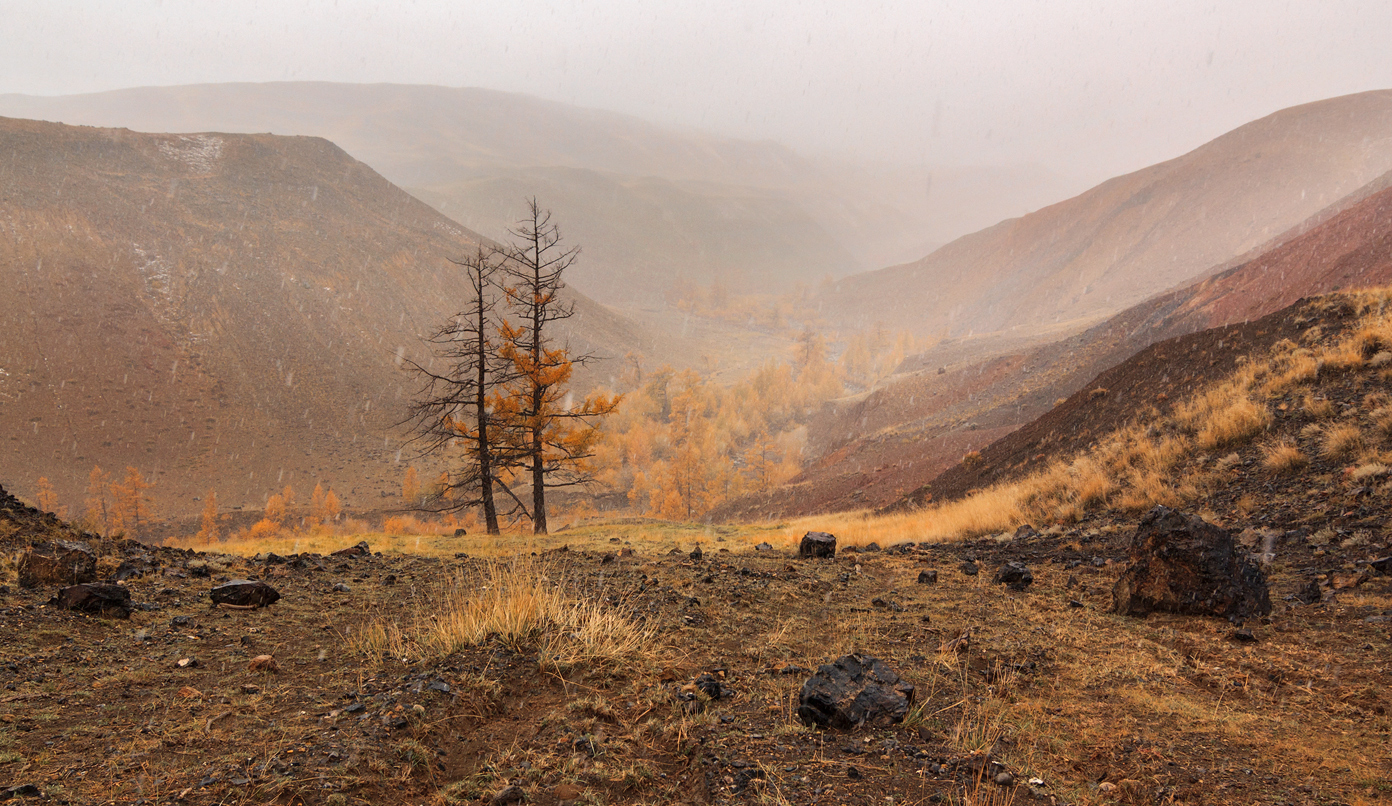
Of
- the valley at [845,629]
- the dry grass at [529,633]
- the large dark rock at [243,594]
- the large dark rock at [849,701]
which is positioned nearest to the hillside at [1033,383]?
the valley at [845,629]

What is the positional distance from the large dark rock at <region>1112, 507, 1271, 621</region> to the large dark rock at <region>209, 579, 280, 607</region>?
9715mm

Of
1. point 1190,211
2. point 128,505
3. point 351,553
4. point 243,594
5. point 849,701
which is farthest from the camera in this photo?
point 1190,211

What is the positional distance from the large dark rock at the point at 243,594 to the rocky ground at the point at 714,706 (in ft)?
0.47

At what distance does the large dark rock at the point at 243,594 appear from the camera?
22.7ft

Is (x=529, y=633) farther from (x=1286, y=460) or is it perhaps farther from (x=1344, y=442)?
(x=1344, y=442)

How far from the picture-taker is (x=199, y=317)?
271ft

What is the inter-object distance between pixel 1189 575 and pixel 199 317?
10502cm

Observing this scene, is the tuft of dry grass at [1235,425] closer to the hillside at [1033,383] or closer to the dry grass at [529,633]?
the hillside at [1033,383]

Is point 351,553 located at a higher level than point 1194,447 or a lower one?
lower

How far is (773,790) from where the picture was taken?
3.43 meters

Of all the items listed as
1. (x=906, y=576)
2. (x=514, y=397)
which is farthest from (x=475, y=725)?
(x=514, y=397)

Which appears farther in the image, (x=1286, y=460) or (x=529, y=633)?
(x=1286, y=460)

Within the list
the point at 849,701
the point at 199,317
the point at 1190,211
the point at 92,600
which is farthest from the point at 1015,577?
the point at 1190,211

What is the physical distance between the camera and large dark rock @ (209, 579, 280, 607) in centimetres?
693
